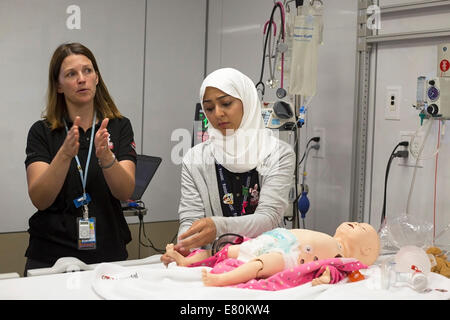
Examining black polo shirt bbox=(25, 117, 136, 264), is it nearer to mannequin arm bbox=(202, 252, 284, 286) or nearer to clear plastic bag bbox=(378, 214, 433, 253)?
mannequin arm bbox=(202, 252, 284, 286)

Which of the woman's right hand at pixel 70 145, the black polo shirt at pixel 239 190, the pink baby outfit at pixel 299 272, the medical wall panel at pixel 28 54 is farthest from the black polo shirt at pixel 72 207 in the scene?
the medical wall panel at pixel 28 54

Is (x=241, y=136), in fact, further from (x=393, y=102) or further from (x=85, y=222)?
(x=393, y=102)

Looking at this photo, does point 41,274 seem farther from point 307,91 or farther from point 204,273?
point 307,91

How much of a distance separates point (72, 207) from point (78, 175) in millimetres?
115

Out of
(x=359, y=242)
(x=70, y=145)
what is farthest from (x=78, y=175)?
(x=359, y=242)

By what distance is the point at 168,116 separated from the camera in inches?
139

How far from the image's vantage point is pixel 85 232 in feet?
6.67

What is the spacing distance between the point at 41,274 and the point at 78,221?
31 cm

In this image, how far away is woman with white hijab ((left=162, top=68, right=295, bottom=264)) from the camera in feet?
6.52

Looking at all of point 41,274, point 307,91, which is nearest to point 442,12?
point 307,91

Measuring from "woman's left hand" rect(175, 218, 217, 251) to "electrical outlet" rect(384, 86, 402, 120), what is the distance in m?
1.45

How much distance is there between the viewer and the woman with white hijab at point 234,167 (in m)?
1.99

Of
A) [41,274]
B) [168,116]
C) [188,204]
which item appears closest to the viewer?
[41,274]

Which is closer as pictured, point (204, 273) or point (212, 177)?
point (204, 273)
